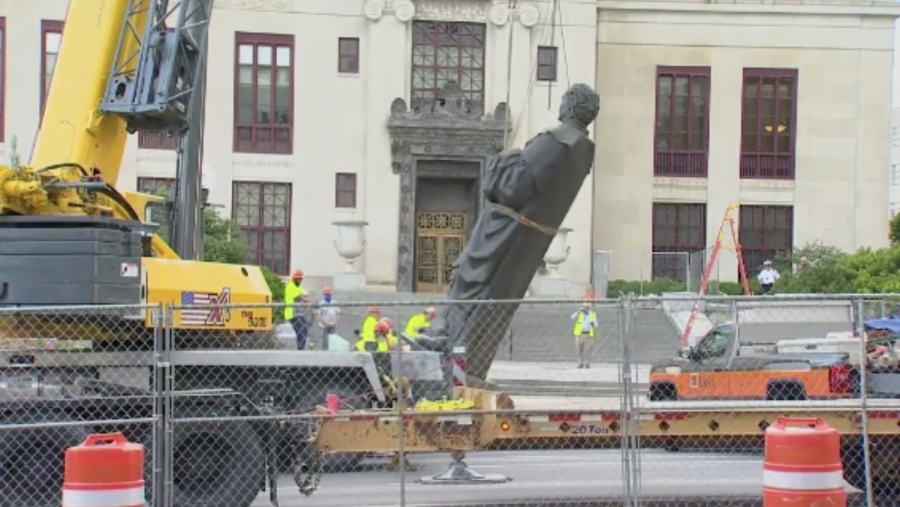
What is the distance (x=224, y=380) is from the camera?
11.7 meters

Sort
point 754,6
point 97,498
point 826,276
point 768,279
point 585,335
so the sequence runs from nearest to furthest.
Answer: point 97,498
point 585,335
point 826,276
point 768,279
point 754,6

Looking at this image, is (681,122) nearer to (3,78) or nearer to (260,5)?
(260,5)

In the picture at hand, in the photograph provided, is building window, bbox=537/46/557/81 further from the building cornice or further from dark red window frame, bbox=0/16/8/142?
dark red window frame, bbox=0/16/8/142

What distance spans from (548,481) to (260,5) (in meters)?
26.5

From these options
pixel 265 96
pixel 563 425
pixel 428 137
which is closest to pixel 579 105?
pixel 563 425

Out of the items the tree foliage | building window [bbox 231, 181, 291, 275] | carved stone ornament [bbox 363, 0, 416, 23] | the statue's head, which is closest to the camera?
the statue's head

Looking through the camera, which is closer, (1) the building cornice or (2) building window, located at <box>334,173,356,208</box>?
(2) building window, located at <box>334,173,356,208</box>

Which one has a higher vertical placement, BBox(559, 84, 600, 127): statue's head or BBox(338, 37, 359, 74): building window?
BBox(338, 37, 359, 74): building window

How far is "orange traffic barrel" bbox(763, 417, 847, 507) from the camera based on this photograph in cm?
811

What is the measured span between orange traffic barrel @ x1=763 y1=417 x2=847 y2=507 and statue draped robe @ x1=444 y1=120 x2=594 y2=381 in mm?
3681

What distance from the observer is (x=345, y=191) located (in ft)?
125

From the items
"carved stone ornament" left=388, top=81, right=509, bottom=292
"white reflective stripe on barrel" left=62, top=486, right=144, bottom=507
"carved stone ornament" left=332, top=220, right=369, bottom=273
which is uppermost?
"carved stone ornament" left=388, top=81, right=509, bottom=292

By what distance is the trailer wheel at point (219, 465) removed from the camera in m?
11.1

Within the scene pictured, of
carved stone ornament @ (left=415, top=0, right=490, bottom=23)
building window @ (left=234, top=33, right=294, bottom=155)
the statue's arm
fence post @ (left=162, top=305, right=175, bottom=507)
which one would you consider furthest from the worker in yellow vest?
building window @ (left=234, top=33, right=294, bottom=155)
